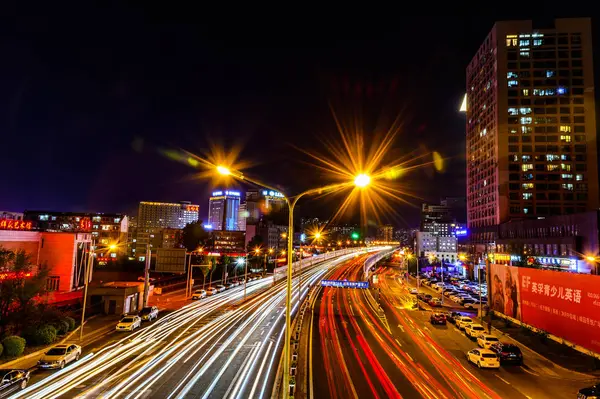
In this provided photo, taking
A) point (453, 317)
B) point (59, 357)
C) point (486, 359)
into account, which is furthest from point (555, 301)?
point (59, 357)

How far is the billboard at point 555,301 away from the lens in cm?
2372

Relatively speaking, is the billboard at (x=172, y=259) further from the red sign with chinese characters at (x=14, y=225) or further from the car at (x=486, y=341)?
the car at (x=486, y=341)

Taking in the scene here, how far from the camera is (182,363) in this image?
22625 millimetres

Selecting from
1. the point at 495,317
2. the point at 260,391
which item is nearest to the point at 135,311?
the point at 260,391

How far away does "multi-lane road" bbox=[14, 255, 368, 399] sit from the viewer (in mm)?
18069

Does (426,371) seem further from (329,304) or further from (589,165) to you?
(589,165)

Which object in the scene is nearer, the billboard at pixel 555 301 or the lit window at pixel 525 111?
the billboard at pixel 555 301

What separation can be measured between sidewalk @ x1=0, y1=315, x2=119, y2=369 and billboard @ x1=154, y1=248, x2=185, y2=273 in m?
6.85

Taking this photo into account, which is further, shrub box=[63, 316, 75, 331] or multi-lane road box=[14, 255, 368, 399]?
shrub box=[63, 316, 75, 331]

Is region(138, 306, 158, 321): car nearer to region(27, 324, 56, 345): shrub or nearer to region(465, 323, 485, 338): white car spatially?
region(27, 324, 56, 345): shrub

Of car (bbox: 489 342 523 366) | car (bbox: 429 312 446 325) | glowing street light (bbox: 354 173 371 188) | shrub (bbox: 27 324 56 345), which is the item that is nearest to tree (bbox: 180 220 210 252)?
shrub (bbox: 27 324 56 345)

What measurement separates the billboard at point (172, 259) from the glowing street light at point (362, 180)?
32.4m

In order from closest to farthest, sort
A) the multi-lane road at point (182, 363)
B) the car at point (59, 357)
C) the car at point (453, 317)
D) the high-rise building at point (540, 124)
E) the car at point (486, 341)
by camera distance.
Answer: the multi-lane road at point (182, 363), the car at point (59, 357), the car at point (486, 341), the car at point (453, 317), the high-rise building at point (540, 124)

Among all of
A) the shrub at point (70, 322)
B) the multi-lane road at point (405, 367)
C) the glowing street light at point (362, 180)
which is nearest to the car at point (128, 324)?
the shrub at point (70, 322)
